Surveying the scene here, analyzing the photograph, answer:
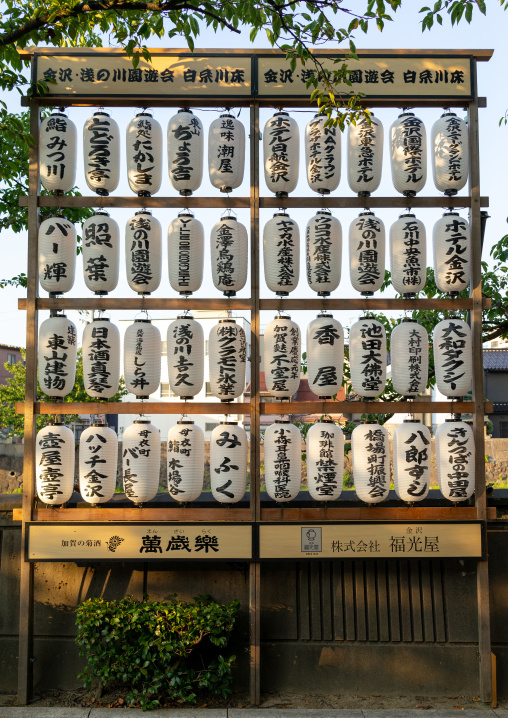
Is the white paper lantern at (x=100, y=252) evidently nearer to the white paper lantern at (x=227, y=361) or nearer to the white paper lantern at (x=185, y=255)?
the white paper lantern at (x=185, y=255)

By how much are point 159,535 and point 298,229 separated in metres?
3.75

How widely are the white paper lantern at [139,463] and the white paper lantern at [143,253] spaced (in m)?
1.56

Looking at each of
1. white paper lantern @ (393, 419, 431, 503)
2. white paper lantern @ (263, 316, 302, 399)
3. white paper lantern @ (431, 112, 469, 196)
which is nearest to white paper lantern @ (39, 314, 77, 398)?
white paper lantern @ (263, 316, 302, 399)

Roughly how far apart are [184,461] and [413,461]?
2524 millimetres

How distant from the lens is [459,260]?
22.5 ft

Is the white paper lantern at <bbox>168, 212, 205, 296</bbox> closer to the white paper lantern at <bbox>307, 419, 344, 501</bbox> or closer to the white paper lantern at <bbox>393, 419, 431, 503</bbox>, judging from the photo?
the white paper lantern at <bbox>307, 419, 344, 501</bbox>

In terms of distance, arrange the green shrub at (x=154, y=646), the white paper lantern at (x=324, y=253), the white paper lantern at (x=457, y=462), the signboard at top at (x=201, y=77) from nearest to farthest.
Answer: the green shrub at (x=154, y=646) → the white paper lantern at (x=457, y=462) → the white paper lantern at (x=324, y=253) → the signboard at top at (x=201, y=77)

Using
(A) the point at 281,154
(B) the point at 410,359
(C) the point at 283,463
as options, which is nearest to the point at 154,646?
(C) the point at 283,463

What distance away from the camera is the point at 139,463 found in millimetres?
6582

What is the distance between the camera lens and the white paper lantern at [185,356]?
21.8 ft

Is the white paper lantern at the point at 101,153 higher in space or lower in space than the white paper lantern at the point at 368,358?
higher

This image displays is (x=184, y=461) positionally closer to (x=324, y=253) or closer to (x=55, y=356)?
(x=55, y=356)

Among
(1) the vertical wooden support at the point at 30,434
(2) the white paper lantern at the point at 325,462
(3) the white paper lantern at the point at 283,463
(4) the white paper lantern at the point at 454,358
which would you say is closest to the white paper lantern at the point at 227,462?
(3) the white paper lantern at the point at 283,463

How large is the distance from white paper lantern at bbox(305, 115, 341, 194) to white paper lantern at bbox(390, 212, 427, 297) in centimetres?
95
